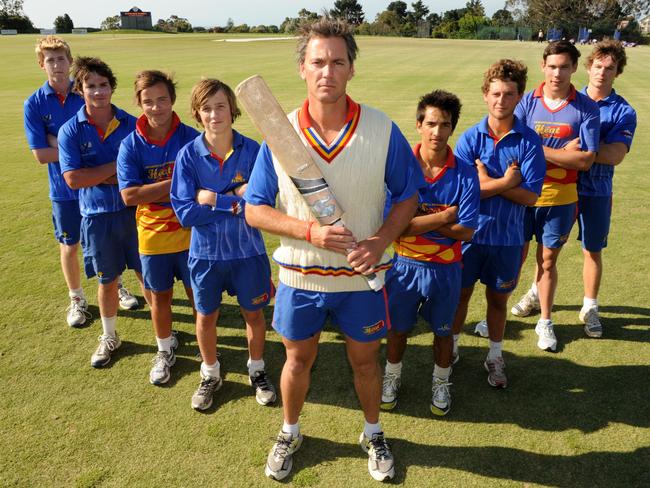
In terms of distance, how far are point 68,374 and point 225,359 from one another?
1237mm

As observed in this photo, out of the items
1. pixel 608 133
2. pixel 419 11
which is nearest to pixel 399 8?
pixel 419 11

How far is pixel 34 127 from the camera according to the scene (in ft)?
15.4

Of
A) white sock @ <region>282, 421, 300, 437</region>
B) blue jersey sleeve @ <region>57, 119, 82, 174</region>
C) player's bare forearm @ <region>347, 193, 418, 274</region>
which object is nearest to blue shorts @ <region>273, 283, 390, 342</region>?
player's bare forearm @ <region>347, 193, 418, 274</region>

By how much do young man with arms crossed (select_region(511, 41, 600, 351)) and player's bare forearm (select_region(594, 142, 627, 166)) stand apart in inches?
12.1

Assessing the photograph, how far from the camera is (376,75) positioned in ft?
77.9

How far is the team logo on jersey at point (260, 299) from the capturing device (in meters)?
3.72

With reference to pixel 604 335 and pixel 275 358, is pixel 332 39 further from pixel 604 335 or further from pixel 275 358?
pixel 604 335

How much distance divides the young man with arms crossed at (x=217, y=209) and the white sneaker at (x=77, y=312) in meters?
1.76

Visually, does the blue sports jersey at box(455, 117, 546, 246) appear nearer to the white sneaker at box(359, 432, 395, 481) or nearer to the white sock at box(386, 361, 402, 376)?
the white sock at box(386, 361, 402, 376)

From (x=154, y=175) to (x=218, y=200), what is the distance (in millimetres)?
736

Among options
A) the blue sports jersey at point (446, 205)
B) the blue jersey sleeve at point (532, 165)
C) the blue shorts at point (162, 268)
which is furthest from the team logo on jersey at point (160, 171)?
the blue jersey sleeve at point (532, 165)

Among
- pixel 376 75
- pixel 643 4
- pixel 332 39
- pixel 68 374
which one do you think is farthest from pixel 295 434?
pixel 643 4

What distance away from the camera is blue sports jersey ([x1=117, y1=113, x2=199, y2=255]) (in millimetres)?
3715

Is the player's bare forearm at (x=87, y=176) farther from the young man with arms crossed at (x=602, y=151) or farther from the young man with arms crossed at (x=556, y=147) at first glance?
the young man with arms crossed at (x=602, y=151)
